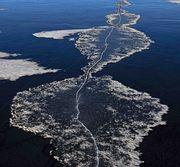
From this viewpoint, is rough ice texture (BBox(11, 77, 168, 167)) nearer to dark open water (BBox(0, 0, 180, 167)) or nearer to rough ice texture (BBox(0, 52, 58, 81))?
dark open water (BBox(0, 0, 180, 167))

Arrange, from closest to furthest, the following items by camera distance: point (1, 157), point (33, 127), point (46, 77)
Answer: point (1, 157) → point (33, 127) → point (46, 77)

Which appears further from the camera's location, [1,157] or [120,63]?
[120,63]

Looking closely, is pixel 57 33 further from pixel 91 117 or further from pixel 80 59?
pixel 91 117

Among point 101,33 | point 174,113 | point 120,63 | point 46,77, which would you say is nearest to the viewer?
point 174,113

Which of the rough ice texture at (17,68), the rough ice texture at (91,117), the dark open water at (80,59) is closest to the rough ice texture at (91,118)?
the rough ice texture at (91,117)

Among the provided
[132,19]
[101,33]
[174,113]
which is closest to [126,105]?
[174,113]

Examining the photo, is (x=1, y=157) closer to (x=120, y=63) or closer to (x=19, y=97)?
(x=19, y=97)

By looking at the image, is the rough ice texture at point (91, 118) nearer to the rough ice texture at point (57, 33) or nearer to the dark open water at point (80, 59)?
the dark open water at point (80, 59)
